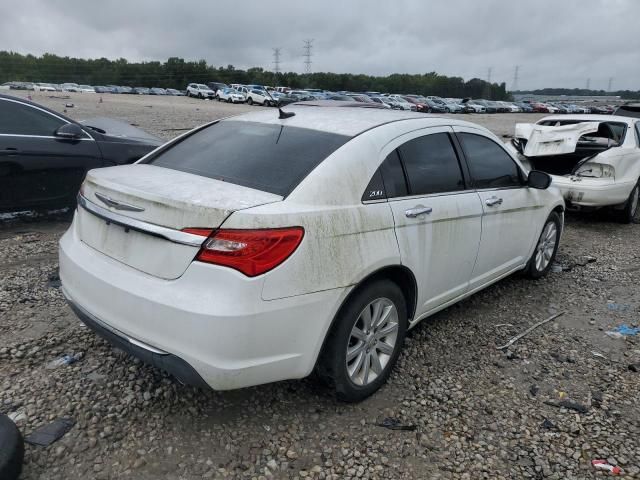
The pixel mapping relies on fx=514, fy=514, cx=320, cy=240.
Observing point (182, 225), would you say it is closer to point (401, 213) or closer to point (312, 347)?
point (312, 347)

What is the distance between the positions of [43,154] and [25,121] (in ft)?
1.44

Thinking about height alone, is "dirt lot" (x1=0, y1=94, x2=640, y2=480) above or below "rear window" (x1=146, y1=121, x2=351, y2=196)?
below

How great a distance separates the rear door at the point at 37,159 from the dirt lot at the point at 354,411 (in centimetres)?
177

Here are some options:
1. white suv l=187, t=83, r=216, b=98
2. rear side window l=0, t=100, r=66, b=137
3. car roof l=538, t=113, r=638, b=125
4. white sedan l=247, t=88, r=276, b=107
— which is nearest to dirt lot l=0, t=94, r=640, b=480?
rear side window l=0, t=100, r=66, b=137

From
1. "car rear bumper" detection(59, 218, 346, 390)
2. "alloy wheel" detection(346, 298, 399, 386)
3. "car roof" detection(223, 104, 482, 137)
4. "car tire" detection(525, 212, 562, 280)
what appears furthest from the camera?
"car tire" detection(525, 212, 562, 280)

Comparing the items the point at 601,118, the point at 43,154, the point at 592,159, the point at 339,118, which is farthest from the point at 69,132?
the point at 601,118

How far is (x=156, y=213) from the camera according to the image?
8.05 feet

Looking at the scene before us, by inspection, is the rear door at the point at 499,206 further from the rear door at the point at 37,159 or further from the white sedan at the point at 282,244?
the rear door at the point at 37,159

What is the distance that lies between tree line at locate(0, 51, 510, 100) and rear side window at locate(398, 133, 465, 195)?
3691 inches

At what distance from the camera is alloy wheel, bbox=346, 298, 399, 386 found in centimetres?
288

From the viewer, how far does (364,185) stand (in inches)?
112

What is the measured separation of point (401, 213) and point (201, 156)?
129 centimetres

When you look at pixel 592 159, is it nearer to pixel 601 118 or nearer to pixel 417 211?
pixel 601 118

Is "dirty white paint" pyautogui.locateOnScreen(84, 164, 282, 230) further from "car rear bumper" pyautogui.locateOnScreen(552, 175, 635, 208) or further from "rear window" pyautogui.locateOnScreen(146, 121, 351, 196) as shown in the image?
"car rear bumper" pyautogui.locateOnScreen(552, 175, 635, 208)
